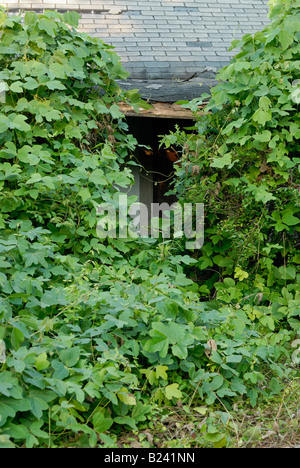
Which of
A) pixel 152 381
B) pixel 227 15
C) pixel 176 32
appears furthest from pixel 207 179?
pixel 227 15

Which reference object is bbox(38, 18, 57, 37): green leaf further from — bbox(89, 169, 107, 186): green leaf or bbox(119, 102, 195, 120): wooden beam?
bbox(119, 102, 195, 120): wooden beam

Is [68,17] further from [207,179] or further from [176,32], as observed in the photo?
[176,32]

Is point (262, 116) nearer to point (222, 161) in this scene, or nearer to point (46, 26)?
point (222, 161)

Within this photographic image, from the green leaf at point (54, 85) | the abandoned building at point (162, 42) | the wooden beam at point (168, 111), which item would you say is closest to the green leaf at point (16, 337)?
the green leaf at point (54, 85)

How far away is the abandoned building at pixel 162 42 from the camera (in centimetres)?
554

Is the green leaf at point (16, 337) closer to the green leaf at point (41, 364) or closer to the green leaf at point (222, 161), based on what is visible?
the green leaf at point (41, 364)

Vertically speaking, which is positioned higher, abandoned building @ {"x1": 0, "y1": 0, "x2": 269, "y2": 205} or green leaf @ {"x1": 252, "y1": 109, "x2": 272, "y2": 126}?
abandoned building @ {"x1": 0, "y1": 0, "x2": 269, "y2": 205}

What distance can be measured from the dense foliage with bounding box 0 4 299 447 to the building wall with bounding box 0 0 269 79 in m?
1.30

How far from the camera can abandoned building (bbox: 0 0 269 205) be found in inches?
218

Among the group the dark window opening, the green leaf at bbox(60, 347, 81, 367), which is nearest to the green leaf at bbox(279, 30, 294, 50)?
the dark window opening

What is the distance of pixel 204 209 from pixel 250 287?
807 mm

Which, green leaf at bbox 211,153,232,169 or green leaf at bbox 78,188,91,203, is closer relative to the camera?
green leaf at bbox 78,188,91,203

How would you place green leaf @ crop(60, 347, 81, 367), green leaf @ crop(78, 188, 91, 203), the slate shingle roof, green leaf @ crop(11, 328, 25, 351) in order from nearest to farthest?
green leaf @ crop(11, 328, 25, 351), green leaf @ crop(60, 347, 81, 367), green leaf @ crop(78, 188, 91, 203), the slate shingle roof

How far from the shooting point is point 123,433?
2.72 meters
